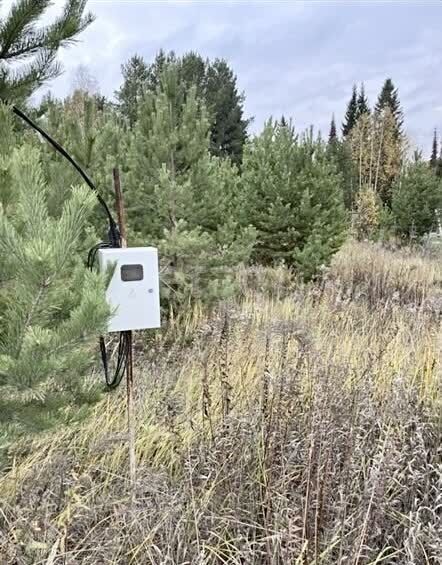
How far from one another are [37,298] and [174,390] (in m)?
1.74

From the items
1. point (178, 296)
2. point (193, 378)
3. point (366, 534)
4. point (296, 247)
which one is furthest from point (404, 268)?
point (366, 534)

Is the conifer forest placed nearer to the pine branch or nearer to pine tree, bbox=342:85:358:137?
the pine branch

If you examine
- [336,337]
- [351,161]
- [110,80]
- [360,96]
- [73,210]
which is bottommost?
[336,337]

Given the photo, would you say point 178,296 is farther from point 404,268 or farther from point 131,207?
point 404,268

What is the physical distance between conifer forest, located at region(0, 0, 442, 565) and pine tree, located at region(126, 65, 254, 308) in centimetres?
2

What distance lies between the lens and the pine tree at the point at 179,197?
4621 millimetres

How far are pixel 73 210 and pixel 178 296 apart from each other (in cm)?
341

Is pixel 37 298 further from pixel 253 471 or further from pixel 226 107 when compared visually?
pixel 226 107

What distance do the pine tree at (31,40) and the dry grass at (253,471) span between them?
4.54 ft

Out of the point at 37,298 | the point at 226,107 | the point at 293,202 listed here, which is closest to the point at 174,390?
the point at 37,298

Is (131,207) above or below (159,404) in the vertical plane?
above

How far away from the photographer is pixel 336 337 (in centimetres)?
349

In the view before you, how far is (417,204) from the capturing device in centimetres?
1342

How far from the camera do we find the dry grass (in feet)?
5.52
